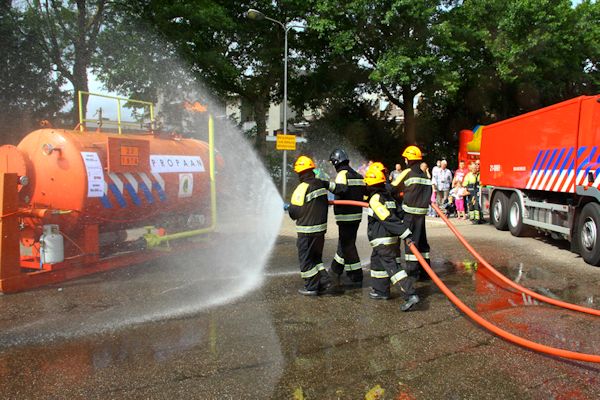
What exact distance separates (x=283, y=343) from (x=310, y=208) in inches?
70.4

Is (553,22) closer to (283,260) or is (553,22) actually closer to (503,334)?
(283,260)

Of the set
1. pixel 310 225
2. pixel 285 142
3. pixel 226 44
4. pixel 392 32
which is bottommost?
pixel 310 225

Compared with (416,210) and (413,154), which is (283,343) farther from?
→ (413,154)

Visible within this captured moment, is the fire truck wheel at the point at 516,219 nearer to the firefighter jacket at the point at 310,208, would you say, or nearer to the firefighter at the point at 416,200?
the firefighter at the point at 416,200

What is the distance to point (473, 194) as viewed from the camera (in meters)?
12.5

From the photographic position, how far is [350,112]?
2644cm

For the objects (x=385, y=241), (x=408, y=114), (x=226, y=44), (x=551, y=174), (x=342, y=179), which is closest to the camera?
(x=385, y=241)

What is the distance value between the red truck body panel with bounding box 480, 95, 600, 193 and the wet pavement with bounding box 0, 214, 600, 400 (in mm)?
2075

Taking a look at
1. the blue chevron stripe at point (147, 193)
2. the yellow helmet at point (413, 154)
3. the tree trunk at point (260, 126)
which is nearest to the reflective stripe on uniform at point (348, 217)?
the yellow helmet at point (413, 154)

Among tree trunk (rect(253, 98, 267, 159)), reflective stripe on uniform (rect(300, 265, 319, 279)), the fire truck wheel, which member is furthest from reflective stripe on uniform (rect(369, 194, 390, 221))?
tree trunk (rect(253, 98, 267, 159))

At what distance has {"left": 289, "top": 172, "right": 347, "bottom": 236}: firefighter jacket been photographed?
540 cm

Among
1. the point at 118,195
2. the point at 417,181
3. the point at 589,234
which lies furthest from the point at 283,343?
the point at 589,234

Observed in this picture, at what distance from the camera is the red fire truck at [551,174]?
7.20 meters

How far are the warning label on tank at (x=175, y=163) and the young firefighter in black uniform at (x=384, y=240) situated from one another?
3.74 metres
